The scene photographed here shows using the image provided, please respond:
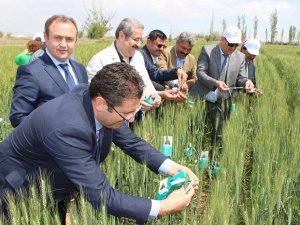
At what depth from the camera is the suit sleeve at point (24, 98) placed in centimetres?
172

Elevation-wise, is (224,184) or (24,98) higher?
(24,98)

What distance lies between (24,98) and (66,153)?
0.66 meters

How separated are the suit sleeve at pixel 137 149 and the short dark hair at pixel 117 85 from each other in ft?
1.38

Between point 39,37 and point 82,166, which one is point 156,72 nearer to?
point 39,37

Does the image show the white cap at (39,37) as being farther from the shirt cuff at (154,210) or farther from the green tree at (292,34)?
the green tree at (292,34)

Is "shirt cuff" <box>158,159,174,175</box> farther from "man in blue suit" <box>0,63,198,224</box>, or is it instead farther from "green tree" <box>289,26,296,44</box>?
"green tree" <box>289,26,296,44</box>

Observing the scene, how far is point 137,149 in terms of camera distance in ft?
5.37

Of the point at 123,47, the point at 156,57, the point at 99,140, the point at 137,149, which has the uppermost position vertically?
the point at 123,47

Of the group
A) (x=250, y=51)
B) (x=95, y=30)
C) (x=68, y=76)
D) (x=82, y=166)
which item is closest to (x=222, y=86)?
(x=250, y=51)

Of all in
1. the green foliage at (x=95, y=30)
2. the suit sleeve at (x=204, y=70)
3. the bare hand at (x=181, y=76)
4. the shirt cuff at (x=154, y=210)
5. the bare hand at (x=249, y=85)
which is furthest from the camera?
the green foliage at (x=95, y=30)

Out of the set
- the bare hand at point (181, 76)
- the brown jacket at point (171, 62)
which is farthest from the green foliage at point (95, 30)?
the bare hand at point (181, 76)

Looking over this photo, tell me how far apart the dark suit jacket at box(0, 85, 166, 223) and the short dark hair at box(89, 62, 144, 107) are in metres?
0.10

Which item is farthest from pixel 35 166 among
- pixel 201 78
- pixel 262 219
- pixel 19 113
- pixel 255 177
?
pixel 201 78

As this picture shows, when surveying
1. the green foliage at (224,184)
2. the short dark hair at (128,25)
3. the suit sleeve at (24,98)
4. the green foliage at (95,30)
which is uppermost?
the green foliage at (95,30)
